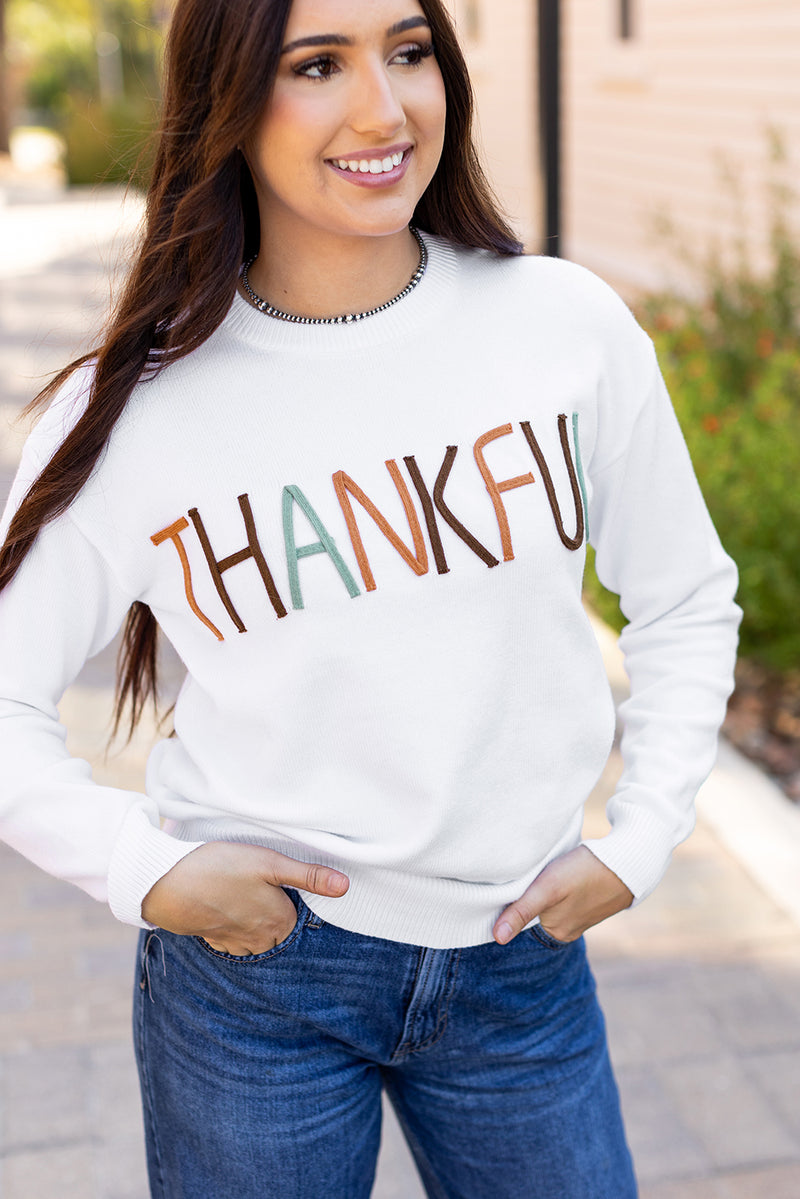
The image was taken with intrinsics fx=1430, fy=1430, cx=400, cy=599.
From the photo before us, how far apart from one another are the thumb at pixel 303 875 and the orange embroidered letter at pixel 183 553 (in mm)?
258

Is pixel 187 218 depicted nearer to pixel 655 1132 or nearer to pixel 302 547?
pixel 302 547

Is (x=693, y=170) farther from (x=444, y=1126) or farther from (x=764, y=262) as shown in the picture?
(x=444, y=1126)

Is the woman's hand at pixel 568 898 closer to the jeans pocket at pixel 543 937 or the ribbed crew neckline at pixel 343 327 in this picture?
the jeans pocket at pixel 543 937

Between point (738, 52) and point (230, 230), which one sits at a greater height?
point (230, 230)

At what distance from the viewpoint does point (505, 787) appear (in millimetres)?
1604

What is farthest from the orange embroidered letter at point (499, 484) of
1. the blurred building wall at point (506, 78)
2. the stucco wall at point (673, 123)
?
the blurred building wall at point (506, 78)

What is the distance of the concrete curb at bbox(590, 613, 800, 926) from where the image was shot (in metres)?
3.65

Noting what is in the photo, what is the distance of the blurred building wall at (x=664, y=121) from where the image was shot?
802cm

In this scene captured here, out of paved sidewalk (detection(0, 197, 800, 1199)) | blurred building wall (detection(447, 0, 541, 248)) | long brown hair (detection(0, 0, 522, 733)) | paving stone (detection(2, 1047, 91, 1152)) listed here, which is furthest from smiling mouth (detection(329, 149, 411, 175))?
blurred building wall (detection(447, 0, 541, 248))

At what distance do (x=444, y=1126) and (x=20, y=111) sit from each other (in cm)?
5156

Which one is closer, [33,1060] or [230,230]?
[230,230]

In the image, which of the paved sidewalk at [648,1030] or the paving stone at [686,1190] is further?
the paved sidewalk at [648,1030]

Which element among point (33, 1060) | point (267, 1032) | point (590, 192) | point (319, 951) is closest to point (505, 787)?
point (319, 951)

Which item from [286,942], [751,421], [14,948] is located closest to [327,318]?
[286,942]
